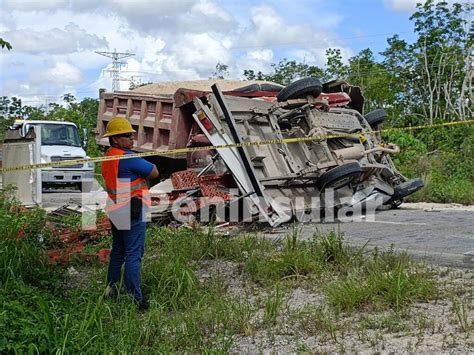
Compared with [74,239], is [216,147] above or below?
above

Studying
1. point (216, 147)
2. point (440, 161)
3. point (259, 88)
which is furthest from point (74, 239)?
point (440, 161)

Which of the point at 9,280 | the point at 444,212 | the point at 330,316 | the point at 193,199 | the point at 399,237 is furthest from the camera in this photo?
the point at 444,212

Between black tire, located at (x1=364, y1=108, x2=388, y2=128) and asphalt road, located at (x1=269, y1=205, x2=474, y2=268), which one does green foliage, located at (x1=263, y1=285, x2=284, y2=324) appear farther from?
black tire, located at (x1=364, y1=108, x2=388, y2=128)

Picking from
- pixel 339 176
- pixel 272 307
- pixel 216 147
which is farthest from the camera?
pixel 339 176

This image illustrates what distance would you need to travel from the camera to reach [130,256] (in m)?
5.10

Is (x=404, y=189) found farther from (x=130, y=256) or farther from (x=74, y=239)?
(x=130, y=256)

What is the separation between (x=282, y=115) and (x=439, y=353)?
6.26m

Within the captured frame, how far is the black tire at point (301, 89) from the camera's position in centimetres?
950

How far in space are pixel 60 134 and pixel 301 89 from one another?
→ 34.7 feet

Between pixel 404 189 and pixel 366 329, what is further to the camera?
pixel 404 189

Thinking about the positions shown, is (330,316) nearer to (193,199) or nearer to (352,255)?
(352,255)

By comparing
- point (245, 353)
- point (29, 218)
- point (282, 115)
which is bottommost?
point (245, 353)

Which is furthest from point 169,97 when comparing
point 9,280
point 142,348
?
point 142,348

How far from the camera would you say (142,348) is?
12.5 feet
